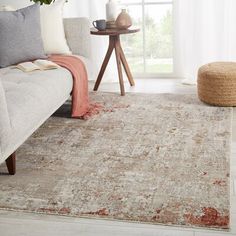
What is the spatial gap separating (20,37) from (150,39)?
164 centimetres

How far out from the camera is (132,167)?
244 centimetres

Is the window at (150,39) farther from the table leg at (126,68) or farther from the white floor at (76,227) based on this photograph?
the white floor at (76,227)

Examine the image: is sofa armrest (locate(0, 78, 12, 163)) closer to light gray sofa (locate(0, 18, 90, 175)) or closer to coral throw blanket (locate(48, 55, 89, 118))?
light gray sofa (locate(0, 18, 90, 175))

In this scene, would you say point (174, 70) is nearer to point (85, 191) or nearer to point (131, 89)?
point (131, 89)

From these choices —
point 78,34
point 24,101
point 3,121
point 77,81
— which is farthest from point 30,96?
point 78,34

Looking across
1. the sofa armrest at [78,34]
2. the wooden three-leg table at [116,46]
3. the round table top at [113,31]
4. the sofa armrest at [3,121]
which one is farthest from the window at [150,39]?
the sofa armrest at [3,121]

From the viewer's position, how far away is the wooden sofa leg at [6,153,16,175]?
2361 millimetres

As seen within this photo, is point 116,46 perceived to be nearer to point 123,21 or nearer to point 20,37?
point 123,21

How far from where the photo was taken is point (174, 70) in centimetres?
431

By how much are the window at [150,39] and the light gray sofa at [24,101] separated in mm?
1451

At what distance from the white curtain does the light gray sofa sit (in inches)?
57.7

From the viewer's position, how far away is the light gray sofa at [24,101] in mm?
2182

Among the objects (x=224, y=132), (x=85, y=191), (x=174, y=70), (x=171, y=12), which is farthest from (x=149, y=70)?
(x=85, y=191)

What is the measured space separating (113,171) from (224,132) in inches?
35.3
